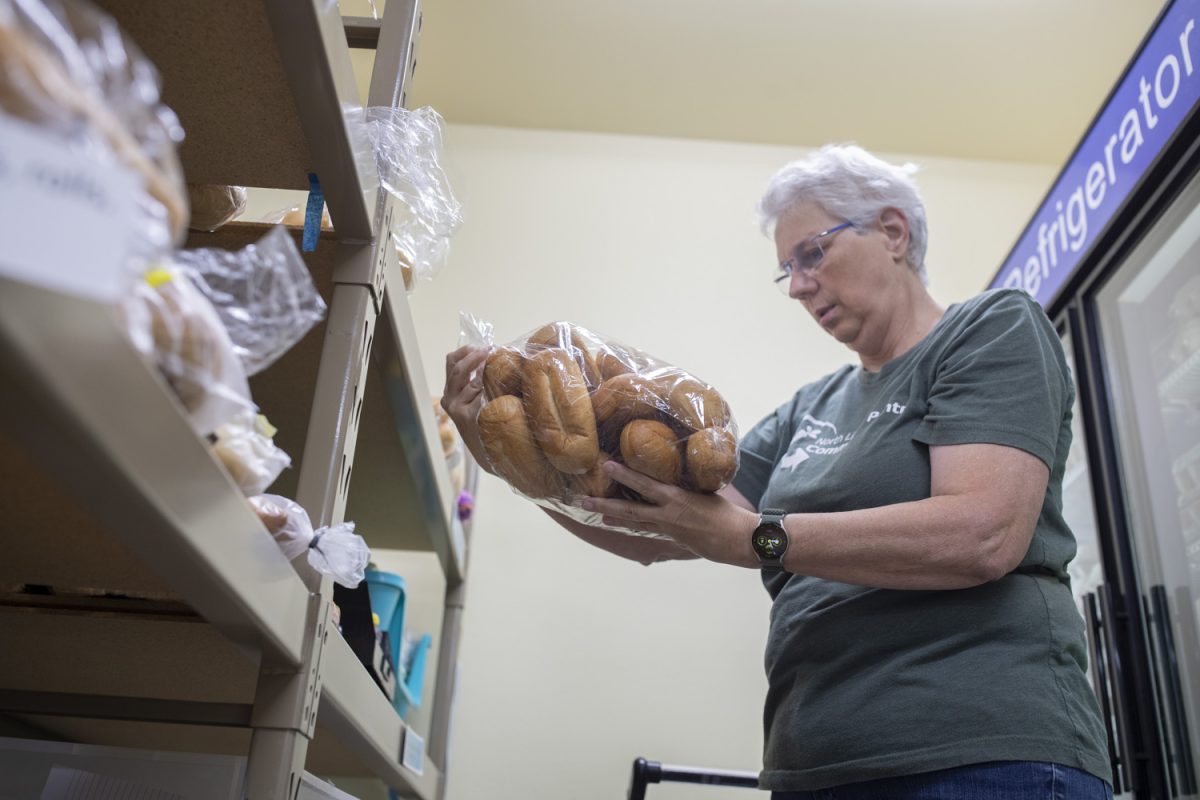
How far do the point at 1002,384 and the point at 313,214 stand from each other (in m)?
0.77

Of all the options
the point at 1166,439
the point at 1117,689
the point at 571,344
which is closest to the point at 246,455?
the point at 571,344

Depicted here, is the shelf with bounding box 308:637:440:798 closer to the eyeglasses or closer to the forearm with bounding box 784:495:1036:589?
the forearm with bounding box 784:495:1036:589

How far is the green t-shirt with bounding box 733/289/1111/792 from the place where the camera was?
1.06 metres

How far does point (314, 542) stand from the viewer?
2.82 ft

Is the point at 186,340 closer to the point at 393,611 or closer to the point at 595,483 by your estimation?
the point at 595,483

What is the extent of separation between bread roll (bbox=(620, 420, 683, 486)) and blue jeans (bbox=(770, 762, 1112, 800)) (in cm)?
43

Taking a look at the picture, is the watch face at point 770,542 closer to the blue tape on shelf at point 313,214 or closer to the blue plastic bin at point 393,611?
the blue tape on shelf at point 313,214

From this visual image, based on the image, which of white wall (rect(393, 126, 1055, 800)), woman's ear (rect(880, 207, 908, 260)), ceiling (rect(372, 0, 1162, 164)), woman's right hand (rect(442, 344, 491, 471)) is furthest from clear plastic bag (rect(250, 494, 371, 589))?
ceiling (rect(372, 0, 1162, 164))

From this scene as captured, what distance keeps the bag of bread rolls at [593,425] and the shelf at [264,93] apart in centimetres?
25

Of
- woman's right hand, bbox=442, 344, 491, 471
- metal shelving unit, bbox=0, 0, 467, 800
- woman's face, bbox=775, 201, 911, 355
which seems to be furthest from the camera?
woman's face, bbox=775, 201, 911, 355

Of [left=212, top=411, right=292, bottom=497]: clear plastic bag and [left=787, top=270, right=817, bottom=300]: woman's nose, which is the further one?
[left=787, top=270, right=817, bottom=300]: woman's nose

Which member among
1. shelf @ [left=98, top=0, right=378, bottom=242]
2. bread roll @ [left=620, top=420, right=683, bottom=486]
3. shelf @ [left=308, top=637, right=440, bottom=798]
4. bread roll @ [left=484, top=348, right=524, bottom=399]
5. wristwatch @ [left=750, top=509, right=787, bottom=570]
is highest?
shelf @ [left=98, top=0, right=378, bottom=242]

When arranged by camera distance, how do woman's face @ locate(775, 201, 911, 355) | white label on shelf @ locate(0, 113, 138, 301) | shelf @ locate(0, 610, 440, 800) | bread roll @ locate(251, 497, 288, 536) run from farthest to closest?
woman's face @ locate(775, 201, 911, 355), shelf @ locate(0, 610, 440, 800), bread roll @ locate(251, 497, 288, 536), white label on shelf @ locate(0, 113, 138, 301)

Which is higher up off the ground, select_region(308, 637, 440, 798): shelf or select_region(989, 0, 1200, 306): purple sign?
select_region(989, 0, 1200, 306): purple sign
